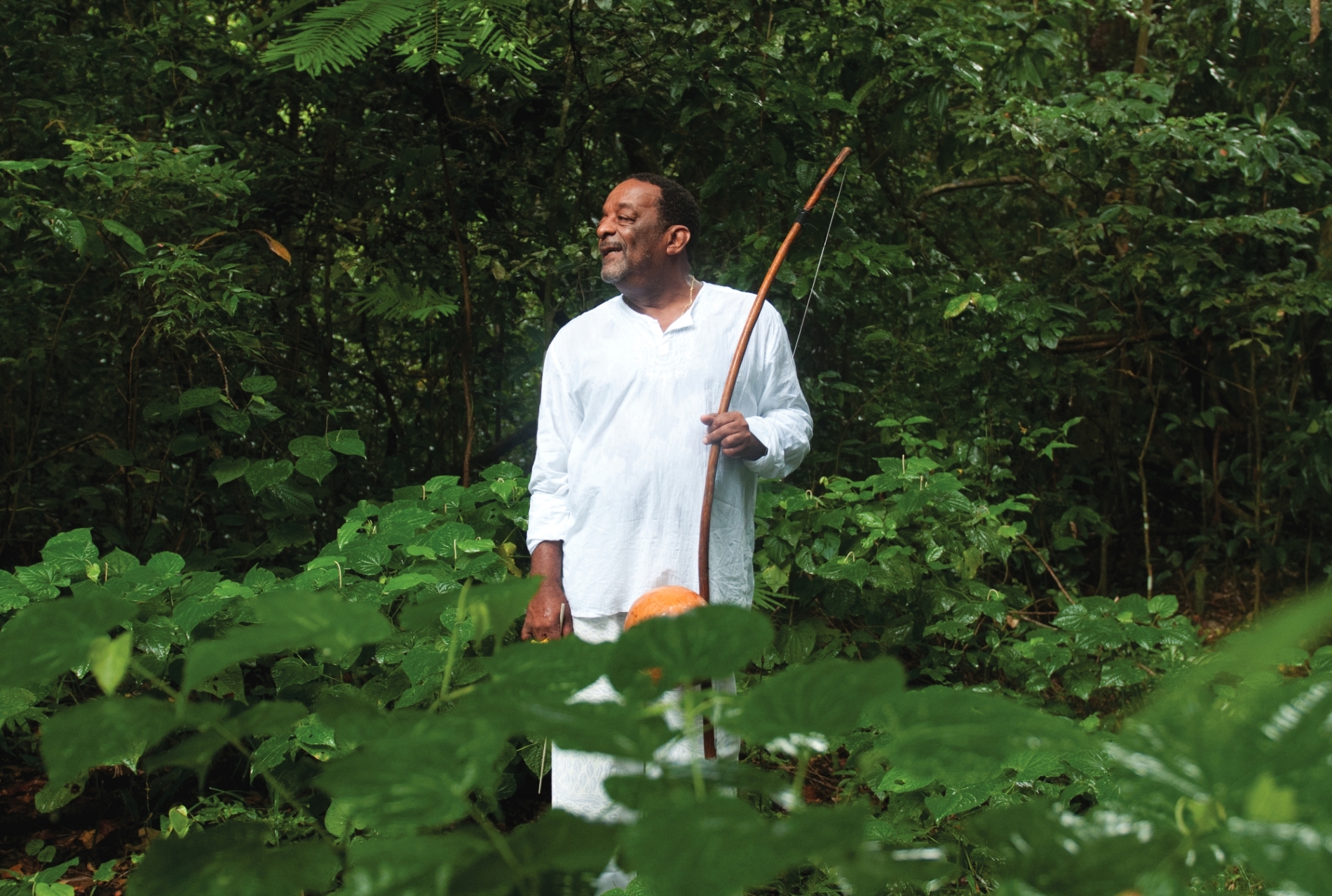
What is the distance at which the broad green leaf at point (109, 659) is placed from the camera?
48cm

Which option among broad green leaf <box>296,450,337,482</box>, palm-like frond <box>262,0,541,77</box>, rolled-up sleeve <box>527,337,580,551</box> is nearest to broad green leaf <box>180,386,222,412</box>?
broad green leaf <box>296,450,337,482</box>

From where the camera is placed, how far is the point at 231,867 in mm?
481

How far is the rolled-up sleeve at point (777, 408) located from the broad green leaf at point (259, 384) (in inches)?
67.8

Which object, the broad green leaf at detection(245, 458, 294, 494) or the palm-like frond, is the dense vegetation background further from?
the palm-like frond

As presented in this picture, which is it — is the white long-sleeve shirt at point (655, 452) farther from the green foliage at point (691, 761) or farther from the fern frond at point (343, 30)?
the green foliage at point (691, 761)

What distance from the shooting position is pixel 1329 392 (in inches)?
224

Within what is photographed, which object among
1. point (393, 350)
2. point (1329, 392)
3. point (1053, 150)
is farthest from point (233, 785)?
point (1329, 392)

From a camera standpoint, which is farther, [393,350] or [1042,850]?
[393,350]

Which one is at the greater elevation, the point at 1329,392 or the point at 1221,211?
the point at 1221,211

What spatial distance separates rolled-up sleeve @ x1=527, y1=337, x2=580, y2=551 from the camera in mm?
2541

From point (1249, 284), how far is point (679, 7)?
9.26 feet

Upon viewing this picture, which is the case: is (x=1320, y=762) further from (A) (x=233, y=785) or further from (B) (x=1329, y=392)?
(B) (x=1329, y=392)

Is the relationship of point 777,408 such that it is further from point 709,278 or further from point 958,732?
point 958,732

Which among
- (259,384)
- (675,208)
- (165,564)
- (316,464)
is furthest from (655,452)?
(259,384)
